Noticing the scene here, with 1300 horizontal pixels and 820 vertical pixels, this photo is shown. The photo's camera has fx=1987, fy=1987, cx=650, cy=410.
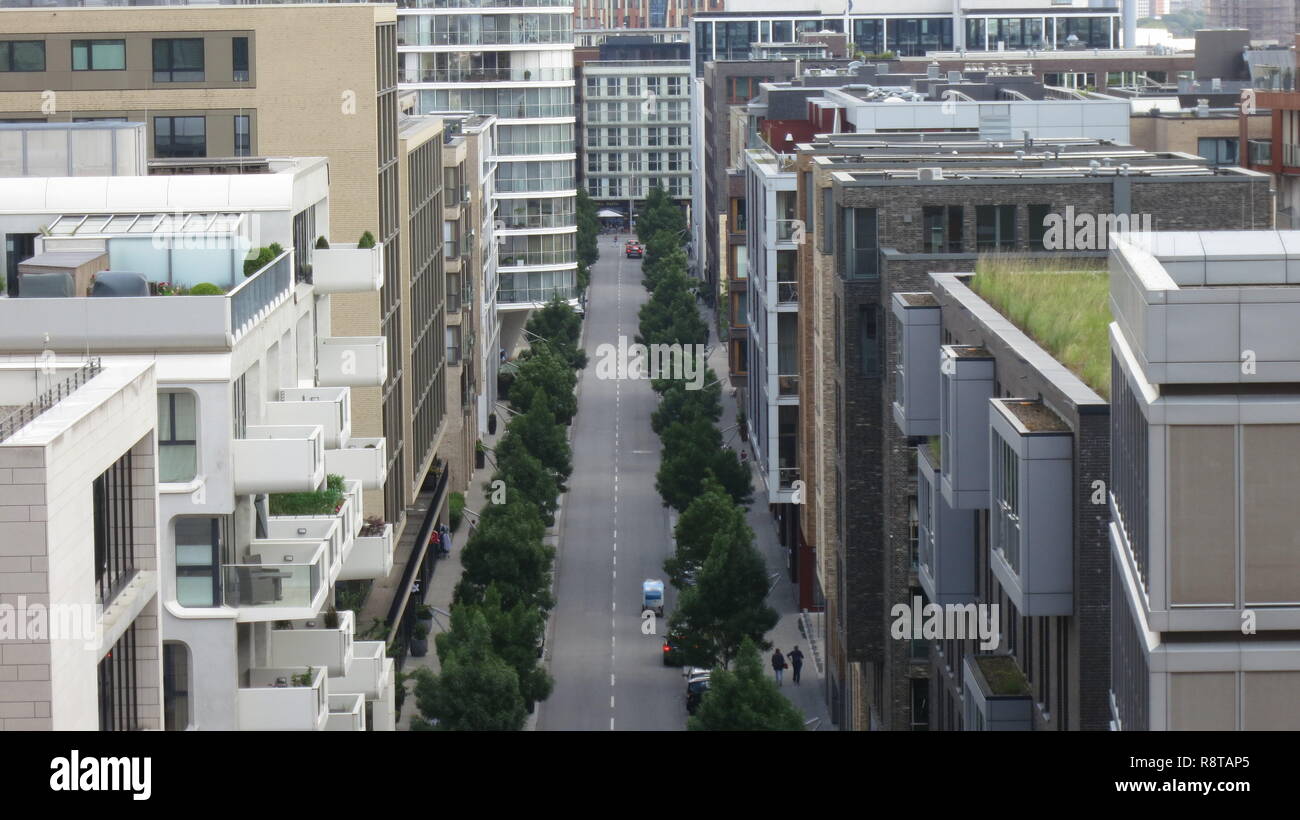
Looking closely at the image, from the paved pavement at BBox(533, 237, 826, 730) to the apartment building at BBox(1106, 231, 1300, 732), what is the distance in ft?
113

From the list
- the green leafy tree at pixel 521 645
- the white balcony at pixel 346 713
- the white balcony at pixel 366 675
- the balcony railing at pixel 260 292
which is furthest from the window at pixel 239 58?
the white balcony at pixel 346 713

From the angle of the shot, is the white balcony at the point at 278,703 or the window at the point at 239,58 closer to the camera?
the white balcony at the point at 278,703

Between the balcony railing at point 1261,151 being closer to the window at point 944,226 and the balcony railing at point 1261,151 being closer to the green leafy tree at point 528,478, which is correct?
the green leafy tree at point 528,478

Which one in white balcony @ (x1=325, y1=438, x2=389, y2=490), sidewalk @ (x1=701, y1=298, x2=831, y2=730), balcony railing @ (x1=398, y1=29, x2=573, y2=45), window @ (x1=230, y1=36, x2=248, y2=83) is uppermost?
balcony railing @ (x1=398, y1=29, x2=573, y2=45)

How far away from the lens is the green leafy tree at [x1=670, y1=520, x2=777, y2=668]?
57.1 m

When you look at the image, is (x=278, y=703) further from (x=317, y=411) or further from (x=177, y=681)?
(x=317, y=411)

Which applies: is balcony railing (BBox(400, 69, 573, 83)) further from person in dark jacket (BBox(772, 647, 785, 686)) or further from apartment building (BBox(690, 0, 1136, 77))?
person in dark jacket (BBox(772, 647, 785, 686))

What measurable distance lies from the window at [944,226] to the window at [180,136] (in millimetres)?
21853

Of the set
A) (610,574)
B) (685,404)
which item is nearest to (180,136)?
(610,574)

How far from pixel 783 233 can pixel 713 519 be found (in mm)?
9600

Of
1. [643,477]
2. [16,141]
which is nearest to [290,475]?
[16,141]

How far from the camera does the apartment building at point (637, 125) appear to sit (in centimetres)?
19225

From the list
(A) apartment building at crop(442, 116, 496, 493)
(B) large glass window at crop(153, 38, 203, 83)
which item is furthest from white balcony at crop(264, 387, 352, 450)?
(A) apartment building at crop(442, 116, 496, 493)
